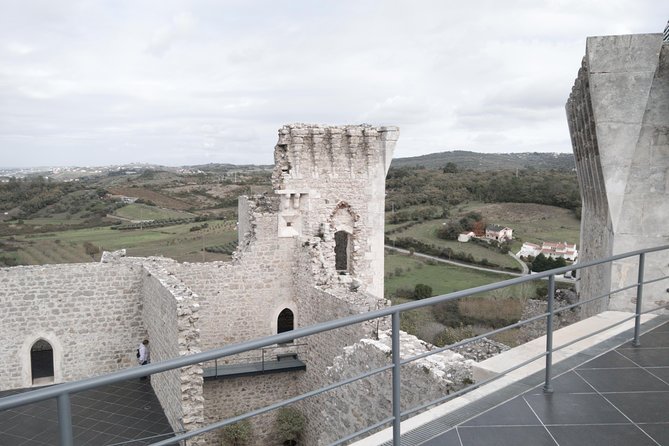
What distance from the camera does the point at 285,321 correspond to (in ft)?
43.6

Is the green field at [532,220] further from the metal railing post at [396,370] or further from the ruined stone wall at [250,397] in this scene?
the metal railing post at [396,370]

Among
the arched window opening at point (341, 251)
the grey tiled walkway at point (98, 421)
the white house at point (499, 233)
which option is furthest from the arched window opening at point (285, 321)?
the white house at point (499, 233)

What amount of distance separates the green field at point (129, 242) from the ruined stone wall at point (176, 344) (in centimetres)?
2229

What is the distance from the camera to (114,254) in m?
12.9

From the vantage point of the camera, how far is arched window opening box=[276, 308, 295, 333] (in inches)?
514

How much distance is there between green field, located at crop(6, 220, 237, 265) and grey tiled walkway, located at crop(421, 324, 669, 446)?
30.3m

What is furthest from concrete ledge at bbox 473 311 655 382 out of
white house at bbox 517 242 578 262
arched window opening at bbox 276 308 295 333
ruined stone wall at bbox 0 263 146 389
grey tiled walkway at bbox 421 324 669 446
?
white house at bbox 517 242 578 262

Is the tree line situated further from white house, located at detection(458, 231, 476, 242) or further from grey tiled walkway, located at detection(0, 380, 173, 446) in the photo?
grey tiled walkway, located at detection(0, 380, 173, 446)

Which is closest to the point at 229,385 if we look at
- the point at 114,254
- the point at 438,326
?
the point at 114,254

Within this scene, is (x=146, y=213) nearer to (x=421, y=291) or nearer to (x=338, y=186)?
(x=421, y=291)

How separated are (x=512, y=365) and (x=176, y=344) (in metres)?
6.43

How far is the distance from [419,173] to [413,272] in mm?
31690

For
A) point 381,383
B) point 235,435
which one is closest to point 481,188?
point 235,435

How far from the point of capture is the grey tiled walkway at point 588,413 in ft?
10.3
